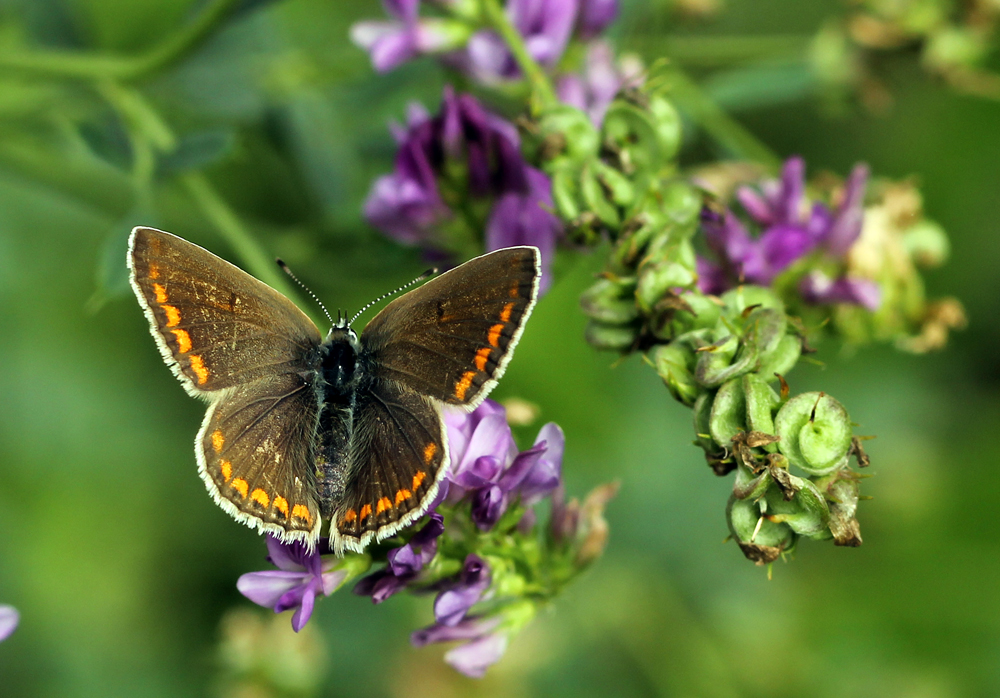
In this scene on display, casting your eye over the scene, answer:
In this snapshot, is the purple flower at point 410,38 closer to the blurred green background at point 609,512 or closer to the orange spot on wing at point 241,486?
the orange spot on wing at point 241,486

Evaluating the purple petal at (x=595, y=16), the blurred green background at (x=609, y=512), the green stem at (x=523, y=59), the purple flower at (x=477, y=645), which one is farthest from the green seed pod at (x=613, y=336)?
the blurred green background at (x=609, y=512)

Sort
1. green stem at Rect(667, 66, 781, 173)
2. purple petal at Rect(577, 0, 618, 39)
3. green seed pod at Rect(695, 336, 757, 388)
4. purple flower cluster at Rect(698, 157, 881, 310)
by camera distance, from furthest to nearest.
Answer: green stem at Rect(667, 66, 781, 173) < purple petal at Rect(577, 0, 618, 39) < purple flower cluster at Rect(698, 157, 881, 310) < green seed pod at Rect(695, 336, 757, 388)

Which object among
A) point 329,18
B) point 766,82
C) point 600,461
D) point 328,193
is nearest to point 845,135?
point 766,82

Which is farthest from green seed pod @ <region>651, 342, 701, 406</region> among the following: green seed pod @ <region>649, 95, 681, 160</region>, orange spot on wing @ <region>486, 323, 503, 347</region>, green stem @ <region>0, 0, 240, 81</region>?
green stem @ <region>0, 0, 240, 81</region>

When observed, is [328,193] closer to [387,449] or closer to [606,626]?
[387,449]

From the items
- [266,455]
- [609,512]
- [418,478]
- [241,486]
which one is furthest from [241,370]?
[609,512]

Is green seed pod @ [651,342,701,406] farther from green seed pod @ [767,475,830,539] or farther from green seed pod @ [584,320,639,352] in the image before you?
green seed pod @ [767,475,830,539]
